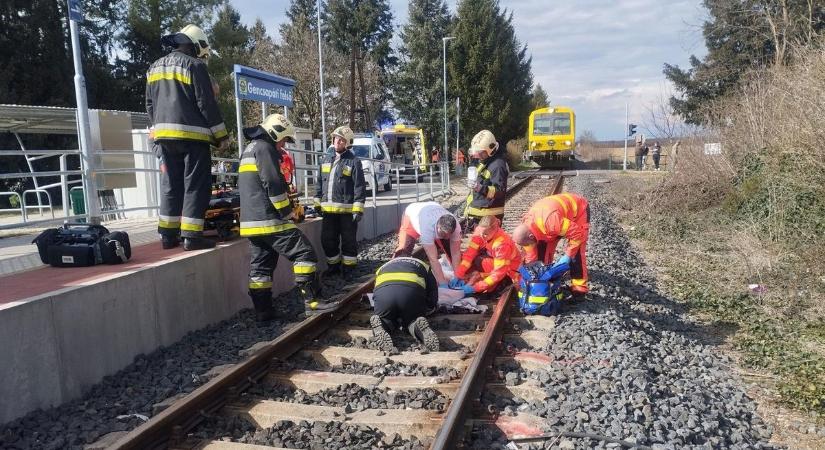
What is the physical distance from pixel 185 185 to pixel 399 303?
261 centimetres

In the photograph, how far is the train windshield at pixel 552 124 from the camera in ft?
102

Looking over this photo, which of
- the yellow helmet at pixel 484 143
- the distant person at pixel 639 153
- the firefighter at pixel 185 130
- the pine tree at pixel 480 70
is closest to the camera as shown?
the firefighter at pixel 185 130

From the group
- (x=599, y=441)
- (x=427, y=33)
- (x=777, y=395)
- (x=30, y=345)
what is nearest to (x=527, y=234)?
(x=777, y=395)

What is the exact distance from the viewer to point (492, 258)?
6527 millimetres

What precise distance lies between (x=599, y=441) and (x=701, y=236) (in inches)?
366

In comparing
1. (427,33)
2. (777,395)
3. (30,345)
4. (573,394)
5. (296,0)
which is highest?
(296,0)

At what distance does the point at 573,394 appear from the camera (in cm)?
389

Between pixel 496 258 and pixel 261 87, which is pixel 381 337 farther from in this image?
pixel 261 87

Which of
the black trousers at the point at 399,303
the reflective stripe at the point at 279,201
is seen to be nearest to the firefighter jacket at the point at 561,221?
the black trousers at the point at 399,303

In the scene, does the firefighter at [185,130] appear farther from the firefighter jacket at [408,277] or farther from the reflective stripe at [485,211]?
the reflective stripe at [485,211]

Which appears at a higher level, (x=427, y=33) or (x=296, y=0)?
(x=296, y=0)

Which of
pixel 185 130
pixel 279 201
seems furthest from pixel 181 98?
pixel 279 201

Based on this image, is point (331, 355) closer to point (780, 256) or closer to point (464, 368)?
point (464, 368)

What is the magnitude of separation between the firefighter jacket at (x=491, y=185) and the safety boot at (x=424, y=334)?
3.05m
